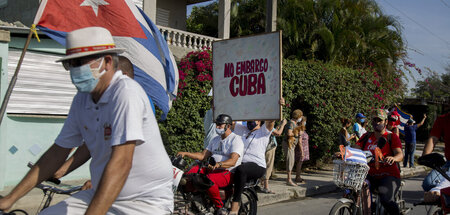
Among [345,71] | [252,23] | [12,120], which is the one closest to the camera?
[12,120]

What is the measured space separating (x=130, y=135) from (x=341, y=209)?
396 centimetres

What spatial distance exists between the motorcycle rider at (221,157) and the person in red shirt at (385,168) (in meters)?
1.68

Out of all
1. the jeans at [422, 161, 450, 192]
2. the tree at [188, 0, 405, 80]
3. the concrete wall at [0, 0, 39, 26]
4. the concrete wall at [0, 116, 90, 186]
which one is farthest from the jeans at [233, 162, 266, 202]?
the tree at [188, 0, 405, 80]

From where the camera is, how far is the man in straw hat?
7.39ft

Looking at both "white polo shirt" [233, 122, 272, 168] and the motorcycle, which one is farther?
"white polo shirt" [233, 122, 272, 168]

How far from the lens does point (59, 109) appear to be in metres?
9.38

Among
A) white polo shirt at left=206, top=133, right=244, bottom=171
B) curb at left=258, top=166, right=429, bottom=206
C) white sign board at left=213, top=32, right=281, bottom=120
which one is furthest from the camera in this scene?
curb at left=258, top=166, right=429, bottom=206

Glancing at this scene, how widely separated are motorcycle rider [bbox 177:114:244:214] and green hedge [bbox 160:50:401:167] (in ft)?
12.2

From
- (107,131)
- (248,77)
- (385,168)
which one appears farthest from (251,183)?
(107,131)

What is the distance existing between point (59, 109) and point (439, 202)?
7255 mm

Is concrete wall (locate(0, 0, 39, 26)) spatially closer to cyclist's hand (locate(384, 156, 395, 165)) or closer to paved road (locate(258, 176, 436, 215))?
paved road (locate(258, 176, 436, 215))

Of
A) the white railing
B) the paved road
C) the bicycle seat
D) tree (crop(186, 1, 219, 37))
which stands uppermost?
tree (crop(186, 1, 219, 37))

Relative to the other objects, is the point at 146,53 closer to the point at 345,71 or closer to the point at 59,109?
the point at 59,109

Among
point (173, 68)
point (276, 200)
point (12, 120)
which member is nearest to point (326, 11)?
point (276, 200)
